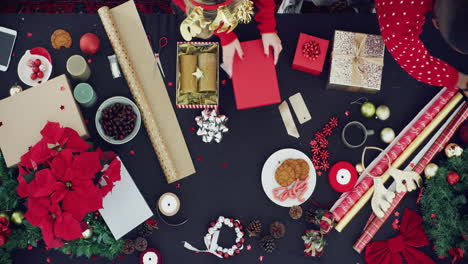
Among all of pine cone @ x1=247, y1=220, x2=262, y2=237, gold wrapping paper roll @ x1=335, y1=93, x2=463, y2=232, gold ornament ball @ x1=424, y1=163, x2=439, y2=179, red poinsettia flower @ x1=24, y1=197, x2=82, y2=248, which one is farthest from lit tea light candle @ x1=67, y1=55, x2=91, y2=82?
gold ornament ball @ x1=424, y1=163, x2=439, y2=179

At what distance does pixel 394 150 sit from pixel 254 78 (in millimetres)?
640

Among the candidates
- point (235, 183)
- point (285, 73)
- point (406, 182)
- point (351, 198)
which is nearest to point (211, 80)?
point (285, 73)

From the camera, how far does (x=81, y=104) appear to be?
140 centimetres

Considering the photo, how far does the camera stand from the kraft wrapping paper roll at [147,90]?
1.41m

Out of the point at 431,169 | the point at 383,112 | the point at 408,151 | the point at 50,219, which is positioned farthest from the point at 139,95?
the point at 431,169

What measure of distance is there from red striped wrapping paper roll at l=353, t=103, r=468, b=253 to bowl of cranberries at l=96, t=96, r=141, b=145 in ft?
3.29

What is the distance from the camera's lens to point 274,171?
4.66 feet

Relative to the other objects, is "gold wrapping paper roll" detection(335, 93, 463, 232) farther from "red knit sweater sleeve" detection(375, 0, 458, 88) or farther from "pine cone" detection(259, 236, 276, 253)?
"pine cone" detection(259, 236, 276, 253)

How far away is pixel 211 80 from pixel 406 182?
0.88 meters

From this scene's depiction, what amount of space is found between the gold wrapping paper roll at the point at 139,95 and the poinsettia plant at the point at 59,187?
0.99 feet

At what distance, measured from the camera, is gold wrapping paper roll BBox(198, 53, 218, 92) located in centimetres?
141

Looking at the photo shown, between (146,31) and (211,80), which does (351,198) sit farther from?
(146,31)

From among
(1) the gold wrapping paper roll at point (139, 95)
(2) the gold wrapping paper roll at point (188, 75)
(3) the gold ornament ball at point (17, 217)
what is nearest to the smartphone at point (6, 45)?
(1) the gold wrapping paper roll at point (139, 95)

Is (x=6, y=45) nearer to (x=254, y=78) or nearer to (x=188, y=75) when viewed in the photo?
(x=188, y=75)
